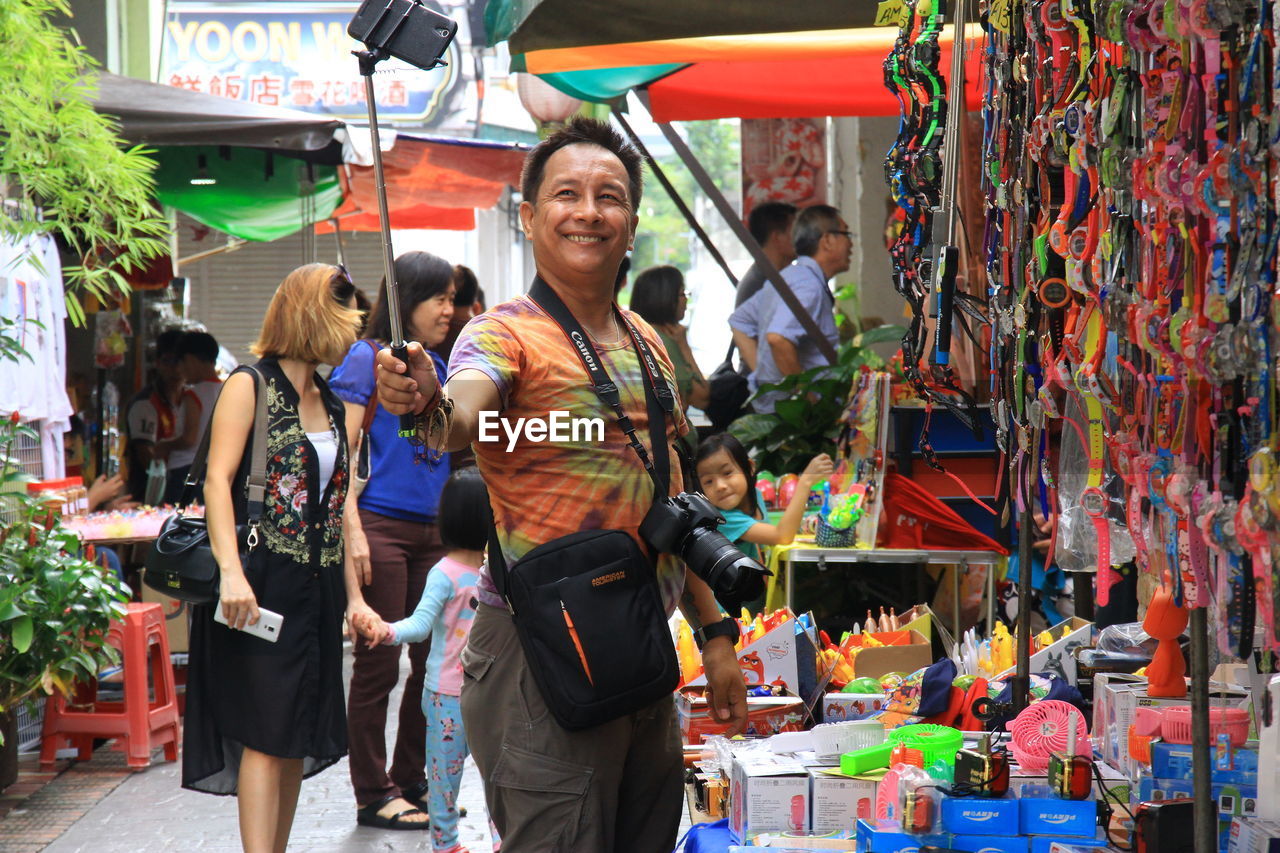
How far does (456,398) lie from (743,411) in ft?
18.9

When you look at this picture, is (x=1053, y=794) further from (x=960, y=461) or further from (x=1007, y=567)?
(x=1007, y=567)

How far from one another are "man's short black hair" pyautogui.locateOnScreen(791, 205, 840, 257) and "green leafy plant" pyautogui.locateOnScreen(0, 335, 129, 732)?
4.24 metres

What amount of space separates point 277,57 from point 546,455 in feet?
50.7

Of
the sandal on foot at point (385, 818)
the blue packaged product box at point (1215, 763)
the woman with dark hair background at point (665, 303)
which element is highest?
the woman with dark hair background at point (665, 303)

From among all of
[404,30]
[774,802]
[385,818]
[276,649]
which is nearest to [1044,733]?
[774,802]

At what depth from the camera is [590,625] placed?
7.99 feet

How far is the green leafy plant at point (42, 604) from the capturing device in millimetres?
5012

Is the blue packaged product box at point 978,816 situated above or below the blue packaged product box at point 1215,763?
below

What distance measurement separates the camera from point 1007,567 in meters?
5.98

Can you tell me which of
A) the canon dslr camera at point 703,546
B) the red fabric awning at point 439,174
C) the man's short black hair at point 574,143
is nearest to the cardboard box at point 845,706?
the canon dslr camera at point 703,546

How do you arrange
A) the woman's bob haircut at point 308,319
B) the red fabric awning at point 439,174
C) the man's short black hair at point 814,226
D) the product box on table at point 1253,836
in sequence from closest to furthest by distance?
the product box on table at point 1253,836 → the woman's bob haircut at point 308,319 → the man's short black hair at point 814,226 → the red fabric awning at point 439,174

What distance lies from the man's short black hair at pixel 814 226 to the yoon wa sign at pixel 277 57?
31.7 feet

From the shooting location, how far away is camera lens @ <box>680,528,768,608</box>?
245 centimetres

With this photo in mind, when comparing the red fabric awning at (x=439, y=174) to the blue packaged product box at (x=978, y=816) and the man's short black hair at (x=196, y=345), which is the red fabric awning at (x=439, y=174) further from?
the blue packaged product box at (x=978, y=816)
